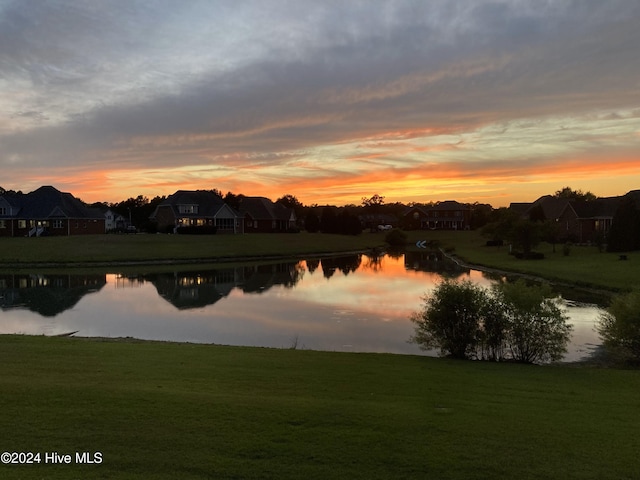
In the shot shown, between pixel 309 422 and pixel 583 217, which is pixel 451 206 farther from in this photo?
pixel 309 422

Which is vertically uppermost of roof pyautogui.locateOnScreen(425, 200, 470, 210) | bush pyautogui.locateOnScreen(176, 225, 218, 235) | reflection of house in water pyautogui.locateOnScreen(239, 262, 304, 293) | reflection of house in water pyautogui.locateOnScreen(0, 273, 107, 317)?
roof pyautogui.locateOnScreen(425, 200, 470, 210)

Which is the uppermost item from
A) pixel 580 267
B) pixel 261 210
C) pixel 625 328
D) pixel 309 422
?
pixel 261 210

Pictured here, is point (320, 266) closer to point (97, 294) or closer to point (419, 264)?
point (419, 264)

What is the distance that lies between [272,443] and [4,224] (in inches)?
3462

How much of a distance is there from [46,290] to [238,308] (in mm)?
17661

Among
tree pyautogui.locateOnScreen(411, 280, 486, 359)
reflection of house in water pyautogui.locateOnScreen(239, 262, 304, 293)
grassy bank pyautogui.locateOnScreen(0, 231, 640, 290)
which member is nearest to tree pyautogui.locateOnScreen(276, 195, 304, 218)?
grassy bank pyautogui.locateOnScreen(0, 231, 640, 290)

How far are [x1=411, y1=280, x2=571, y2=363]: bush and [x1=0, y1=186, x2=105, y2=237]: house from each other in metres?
78.7

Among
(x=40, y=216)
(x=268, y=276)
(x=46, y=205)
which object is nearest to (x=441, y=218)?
(x=46, y=205)

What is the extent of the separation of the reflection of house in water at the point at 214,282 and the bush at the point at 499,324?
17539 millimetres

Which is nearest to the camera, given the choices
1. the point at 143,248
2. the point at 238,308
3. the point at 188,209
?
the point at 238,308

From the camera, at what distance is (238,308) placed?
28781 millimetres

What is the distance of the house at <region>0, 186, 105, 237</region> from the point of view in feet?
262

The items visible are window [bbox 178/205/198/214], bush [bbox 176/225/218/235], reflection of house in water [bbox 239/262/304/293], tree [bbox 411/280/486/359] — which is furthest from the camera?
window [bbox 178/205/198/214]

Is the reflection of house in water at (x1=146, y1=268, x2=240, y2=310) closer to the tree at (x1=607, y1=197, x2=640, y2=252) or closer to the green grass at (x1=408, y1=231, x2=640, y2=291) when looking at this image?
the green grass at (x1=408, y1=231, x2=640, y2=291)
